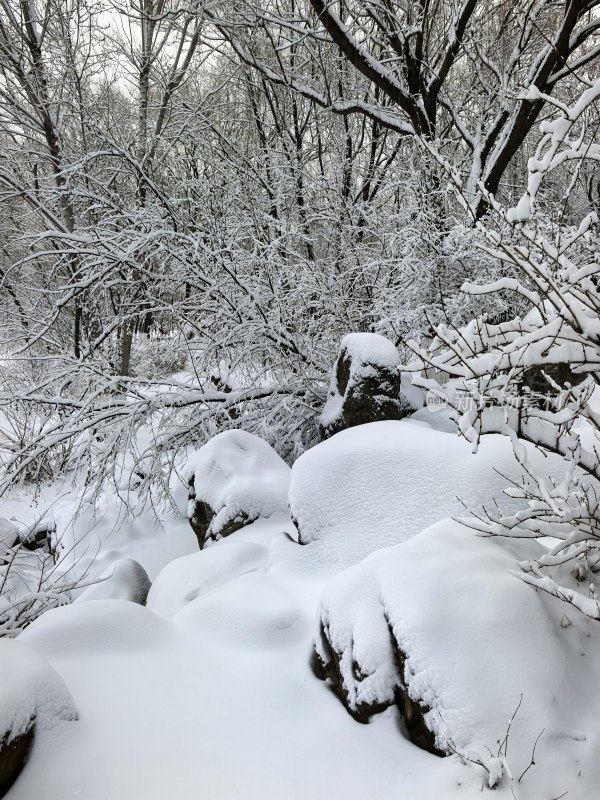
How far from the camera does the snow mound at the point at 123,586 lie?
15.1 feet

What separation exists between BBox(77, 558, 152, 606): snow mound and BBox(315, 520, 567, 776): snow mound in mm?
2411

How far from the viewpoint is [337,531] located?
3.91m

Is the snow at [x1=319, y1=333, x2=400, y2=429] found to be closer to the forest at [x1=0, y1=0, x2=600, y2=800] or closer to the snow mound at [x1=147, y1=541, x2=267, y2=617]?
the forest at [x1=0, y1=0, x2=600, y2=800]

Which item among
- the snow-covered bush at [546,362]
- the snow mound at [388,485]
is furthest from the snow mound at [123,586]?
the snow-covered bush at [546,362]

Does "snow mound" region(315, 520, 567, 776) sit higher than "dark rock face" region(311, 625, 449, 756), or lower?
higher

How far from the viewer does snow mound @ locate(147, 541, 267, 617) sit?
157 inches

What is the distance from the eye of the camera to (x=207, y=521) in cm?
560

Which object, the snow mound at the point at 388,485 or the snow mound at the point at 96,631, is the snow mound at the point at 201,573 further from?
the snow mound at the point at 96,631

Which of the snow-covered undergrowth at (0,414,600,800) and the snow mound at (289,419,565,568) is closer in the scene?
the snow-covered undergrowth at (0,414,600,800)

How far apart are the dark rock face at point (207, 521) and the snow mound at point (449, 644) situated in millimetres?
2274

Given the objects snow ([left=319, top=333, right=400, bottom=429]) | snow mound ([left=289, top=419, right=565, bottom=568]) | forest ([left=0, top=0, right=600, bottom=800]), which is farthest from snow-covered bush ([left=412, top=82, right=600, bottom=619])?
snow ([left=319, top=333, right=400, bottom=429])

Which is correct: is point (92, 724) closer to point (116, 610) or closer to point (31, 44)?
point (116, 610)

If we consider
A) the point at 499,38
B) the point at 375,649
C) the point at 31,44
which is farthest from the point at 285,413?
the point at 31,44

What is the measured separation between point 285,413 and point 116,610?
4.20 m
